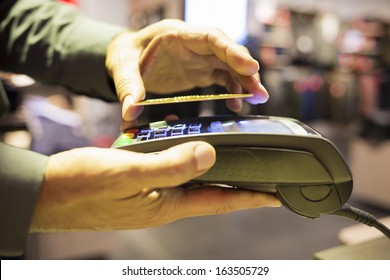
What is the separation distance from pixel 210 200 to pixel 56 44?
0.45 m

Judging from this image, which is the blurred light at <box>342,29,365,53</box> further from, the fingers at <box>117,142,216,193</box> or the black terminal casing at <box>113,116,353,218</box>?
the fingers at <box>117,142,216,193</box>

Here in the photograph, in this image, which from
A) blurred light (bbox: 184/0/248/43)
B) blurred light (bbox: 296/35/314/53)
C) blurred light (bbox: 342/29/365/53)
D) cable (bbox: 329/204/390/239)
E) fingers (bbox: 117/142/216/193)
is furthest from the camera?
blurred light (bbox: 342/29/365/53)

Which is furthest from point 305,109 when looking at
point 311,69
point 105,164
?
point 105,164

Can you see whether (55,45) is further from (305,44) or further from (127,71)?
(305,44)

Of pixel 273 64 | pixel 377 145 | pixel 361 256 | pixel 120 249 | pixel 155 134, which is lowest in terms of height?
pixel 120 249

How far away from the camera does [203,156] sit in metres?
0.33

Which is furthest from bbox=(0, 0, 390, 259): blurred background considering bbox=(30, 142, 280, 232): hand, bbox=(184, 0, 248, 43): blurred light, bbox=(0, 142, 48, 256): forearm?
bbox=(0, 142, 48, 256): forearm

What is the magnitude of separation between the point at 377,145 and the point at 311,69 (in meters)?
1.46

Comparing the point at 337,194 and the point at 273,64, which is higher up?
the point at 337,194

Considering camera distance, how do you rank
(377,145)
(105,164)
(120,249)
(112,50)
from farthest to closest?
(377,145) < (120,249) < (112,50) < (105,164)

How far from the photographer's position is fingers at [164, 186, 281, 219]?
38 cm

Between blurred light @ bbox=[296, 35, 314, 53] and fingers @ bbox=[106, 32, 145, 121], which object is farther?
blurred light @ bbox=[296, 35, 314, 53]

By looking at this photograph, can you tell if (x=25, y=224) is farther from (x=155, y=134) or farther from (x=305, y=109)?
(x=305, y=109)

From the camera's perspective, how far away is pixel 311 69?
11.1 ft
